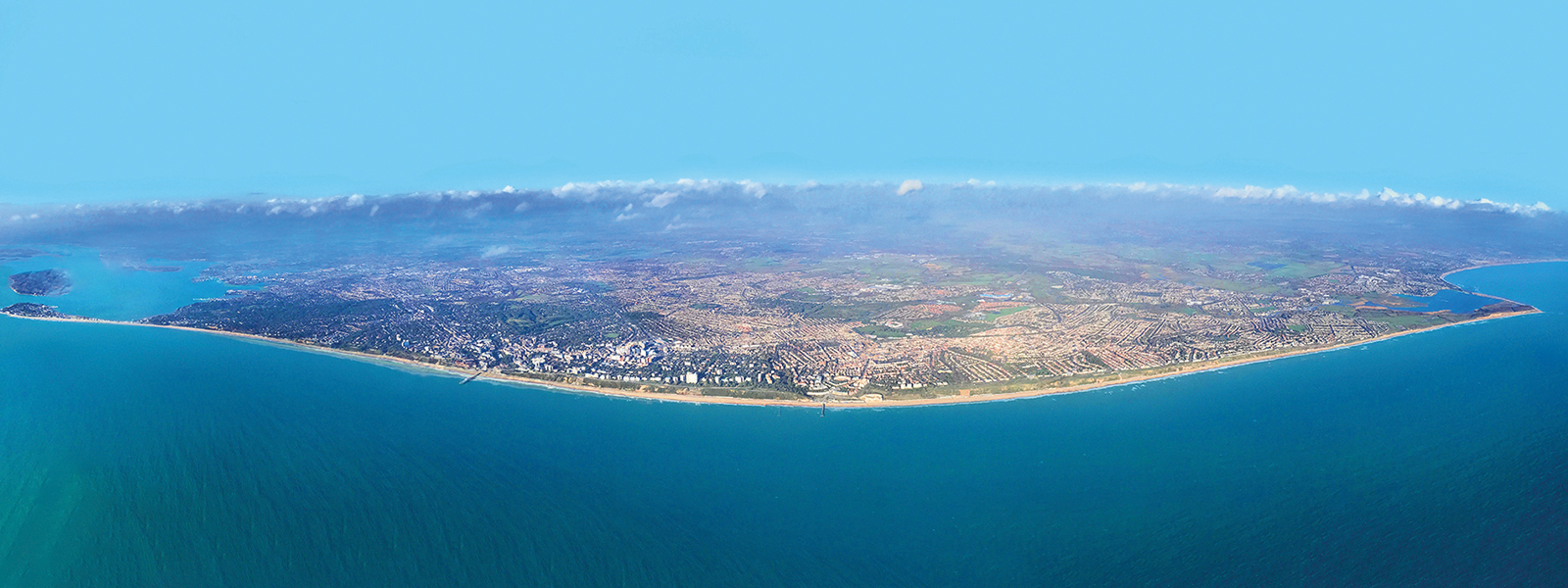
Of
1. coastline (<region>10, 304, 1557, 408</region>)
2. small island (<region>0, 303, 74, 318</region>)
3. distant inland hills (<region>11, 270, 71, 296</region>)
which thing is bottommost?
coastline (<region>10, 304, 1557, 408</region>)

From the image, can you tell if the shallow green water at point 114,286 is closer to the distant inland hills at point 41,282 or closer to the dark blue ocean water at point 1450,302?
the distant inland hills at point 41,282

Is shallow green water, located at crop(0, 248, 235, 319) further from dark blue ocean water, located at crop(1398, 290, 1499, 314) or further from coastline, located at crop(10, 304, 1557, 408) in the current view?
dark blue ocean water, located at crop(1398, 290, 1499, 314)

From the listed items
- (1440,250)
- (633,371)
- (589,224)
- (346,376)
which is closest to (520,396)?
(633,371)

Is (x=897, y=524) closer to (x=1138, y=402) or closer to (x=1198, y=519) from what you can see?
(x=1198, y=519)

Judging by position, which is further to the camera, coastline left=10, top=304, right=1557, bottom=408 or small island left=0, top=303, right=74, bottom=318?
small island left=0, top=303, right=74, bottom=318

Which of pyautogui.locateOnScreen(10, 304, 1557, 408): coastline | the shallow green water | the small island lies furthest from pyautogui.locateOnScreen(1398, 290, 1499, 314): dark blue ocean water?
the small island

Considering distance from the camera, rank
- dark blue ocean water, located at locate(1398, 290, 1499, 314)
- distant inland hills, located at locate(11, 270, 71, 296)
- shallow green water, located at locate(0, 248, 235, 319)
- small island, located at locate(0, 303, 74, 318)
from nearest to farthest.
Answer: small island, located at locate(0, 303, 74, 318)
dark blue ocean water, located at locate(1398, 290, 1499, 314)
shallow green water, located at locate(0, 248, 235, 319)
distant inland hills, located at locate(11, 270, 71, 296)

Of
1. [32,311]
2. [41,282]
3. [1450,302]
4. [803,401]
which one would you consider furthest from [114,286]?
[1450,302]

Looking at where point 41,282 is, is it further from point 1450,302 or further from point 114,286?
point 1450,302

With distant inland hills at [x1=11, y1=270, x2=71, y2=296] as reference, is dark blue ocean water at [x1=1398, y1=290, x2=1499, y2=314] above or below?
below

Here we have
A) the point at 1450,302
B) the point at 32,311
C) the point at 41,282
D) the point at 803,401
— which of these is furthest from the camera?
the point at 41,282
